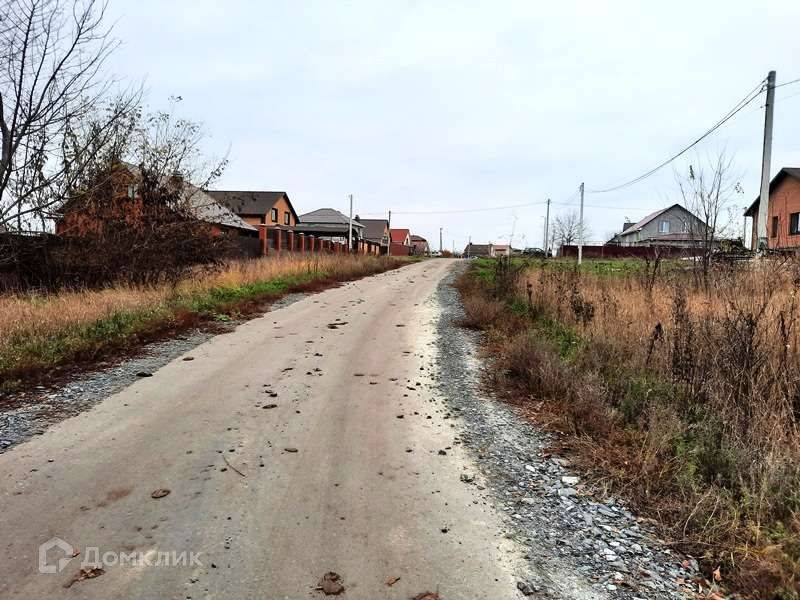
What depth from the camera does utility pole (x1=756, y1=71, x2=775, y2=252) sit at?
46.2 feet

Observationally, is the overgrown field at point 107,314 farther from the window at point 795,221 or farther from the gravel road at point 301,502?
the window at point 795,221

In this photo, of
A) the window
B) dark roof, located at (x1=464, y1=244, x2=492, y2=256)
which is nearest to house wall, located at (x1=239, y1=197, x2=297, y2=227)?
the window

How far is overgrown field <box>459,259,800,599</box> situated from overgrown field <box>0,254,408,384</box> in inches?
213

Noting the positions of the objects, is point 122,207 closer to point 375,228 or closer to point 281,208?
point 281,208

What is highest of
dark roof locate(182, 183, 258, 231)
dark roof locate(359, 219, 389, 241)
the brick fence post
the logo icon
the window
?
dark roof locate(359, 219, 389, 241)

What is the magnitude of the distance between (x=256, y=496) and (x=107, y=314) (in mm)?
6645

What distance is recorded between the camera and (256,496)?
324 cm

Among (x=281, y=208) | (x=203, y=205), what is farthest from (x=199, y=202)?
(x=281, y=208)

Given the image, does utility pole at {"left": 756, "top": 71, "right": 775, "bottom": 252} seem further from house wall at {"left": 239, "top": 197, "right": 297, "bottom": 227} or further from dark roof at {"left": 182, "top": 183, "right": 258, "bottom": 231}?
house wall at {"left": 239, "top": 197, "right": 297, "bottom": 227}

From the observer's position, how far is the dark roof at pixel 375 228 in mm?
85500

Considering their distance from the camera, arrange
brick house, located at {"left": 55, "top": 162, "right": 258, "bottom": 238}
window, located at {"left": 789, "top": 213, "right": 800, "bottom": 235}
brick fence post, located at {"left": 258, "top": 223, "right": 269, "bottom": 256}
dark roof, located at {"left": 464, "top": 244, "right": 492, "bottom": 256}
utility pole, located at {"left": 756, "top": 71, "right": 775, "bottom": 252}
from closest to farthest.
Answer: brick house, located at {"left": 55, "top": 162, "right": 258, "bottom": 238} < utility pole, located at {"left": 756, "top": 71, "right": 775, "bottom": 252} < brick fence post, located at {"left": 258, "top": 223, "right": 269, "bottom": 256} < window, located at {"left": 789, "top": 213, "right": 800, "bottom": 235} < dark roof, located at {"left": 464, "top": 244, "right": 492, "bottom": 256}

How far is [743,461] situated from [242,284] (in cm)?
1308

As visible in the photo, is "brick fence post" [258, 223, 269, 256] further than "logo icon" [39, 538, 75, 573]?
Yes

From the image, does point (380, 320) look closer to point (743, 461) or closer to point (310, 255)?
point (743, 461)
